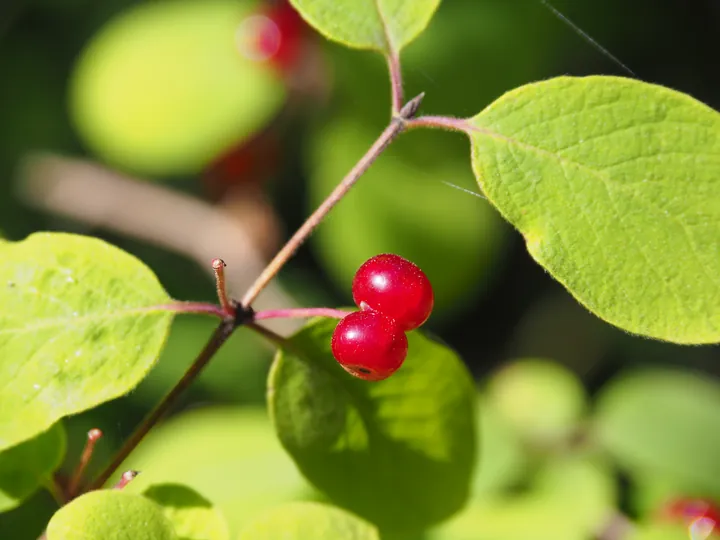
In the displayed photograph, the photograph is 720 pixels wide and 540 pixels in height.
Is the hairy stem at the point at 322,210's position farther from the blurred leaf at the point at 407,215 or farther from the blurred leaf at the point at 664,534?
the blurred leaf at the point at 407,215

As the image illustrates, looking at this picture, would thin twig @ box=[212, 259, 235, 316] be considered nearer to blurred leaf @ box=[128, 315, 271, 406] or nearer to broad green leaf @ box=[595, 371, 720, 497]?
broad green leaf @ box=[595, 371, 720, 497]

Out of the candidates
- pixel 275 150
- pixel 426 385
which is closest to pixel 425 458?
pixel 426 385

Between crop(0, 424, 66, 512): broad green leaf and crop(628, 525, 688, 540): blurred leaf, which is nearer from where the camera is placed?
crop(0, 424, 66, 512): broad green leaf

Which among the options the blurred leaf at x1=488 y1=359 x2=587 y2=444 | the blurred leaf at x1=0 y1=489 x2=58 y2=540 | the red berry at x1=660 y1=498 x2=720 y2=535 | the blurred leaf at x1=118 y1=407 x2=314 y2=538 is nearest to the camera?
the blurred leaf at x1=0 y1=489 x2=58 y2=540

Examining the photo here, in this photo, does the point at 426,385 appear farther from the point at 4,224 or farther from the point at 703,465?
the point at 4,224

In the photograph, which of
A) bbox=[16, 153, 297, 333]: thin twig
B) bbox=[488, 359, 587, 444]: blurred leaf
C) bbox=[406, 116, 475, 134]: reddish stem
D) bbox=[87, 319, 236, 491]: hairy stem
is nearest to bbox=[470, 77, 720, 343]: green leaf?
bbox=[406, 116, 475, 134]: reddish stem

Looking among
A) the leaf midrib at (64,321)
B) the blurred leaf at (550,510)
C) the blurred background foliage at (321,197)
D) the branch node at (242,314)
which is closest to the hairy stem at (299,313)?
the branch node at (242,314)
